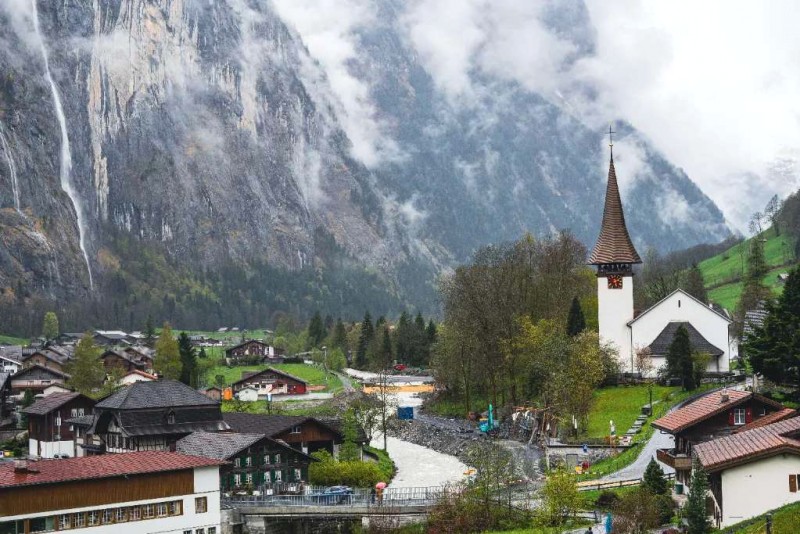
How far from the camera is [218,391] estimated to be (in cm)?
11225

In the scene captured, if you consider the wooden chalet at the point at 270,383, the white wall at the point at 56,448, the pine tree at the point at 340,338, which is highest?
the pine tree at the point at 340,338

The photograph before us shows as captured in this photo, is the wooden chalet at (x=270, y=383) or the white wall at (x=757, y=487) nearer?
the white wall at (x=757, y=487)

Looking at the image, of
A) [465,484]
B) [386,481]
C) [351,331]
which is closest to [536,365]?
[386,481]

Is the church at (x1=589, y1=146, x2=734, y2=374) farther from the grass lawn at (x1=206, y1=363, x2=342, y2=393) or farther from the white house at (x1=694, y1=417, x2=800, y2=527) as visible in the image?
the white house at (x1=694, y1=417, x2=800, y2=527)

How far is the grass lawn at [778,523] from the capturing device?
35.1 meters

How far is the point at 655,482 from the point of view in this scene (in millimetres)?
49500

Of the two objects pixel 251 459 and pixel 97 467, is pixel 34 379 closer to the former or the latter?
pixel 251 459

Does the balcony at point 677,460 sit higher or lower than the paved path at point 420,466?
higher

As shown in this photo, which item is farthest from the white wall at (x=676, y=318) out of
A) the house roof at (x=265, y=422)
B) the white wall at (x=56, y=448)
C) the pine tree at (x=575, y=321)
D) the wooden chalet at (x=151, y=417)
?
the white wall at (x=56, y=448)

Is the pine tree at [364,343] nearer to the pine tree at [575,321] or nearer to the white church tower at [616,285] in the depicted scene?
the white church tower at [616,285]

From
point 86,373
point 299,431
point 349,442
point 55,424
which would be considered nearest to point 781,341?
point 349,442

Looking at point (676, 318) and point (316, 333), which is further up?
point (316, 333)

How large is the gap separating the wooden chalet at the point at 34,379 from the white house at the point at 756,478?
87069mm

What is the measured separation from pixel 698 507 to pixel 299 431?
38136 mm
